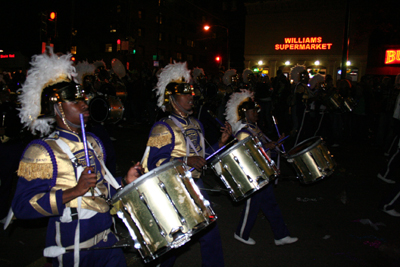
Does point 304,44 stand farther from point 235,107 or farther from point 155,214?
point 155,214

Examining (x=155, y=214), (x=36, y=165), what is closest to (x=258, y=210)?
(x=155, y=214)

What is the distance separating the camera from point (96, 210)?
227cm

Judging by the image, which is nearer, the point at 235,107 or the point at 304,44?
the point at 235,107

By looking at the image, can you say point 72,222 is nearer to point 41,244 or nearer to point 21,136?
point 41,244

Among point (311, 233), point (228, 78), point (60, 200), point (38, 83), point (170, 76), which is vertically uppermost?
point (228, 78)

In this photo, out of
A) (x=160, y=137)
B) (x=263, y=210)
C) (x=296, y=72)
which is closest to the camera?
(x=160, y=137)

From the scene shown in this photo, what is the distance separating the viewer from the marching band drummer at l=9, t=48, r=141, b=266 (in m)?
2.04

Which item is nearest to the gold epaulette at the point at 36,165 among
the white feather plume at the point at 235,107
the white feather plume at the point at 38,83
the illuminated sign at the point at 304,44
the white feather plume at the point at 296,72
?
the white feather plume at the point at 38,83

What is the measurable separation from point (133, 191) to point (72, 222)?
1.68 feet

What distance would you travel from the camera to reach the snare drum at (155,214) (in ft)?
7.00

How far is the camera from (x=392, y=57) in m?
27.3

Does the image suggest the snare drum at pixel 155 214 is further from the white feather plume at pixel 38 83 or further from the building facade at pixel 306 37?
the building facade at pixel 306 37

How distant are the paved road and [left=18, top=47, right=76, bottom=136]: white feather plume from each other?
206 centimetres

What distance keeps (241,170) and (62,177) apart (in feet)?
5.87
